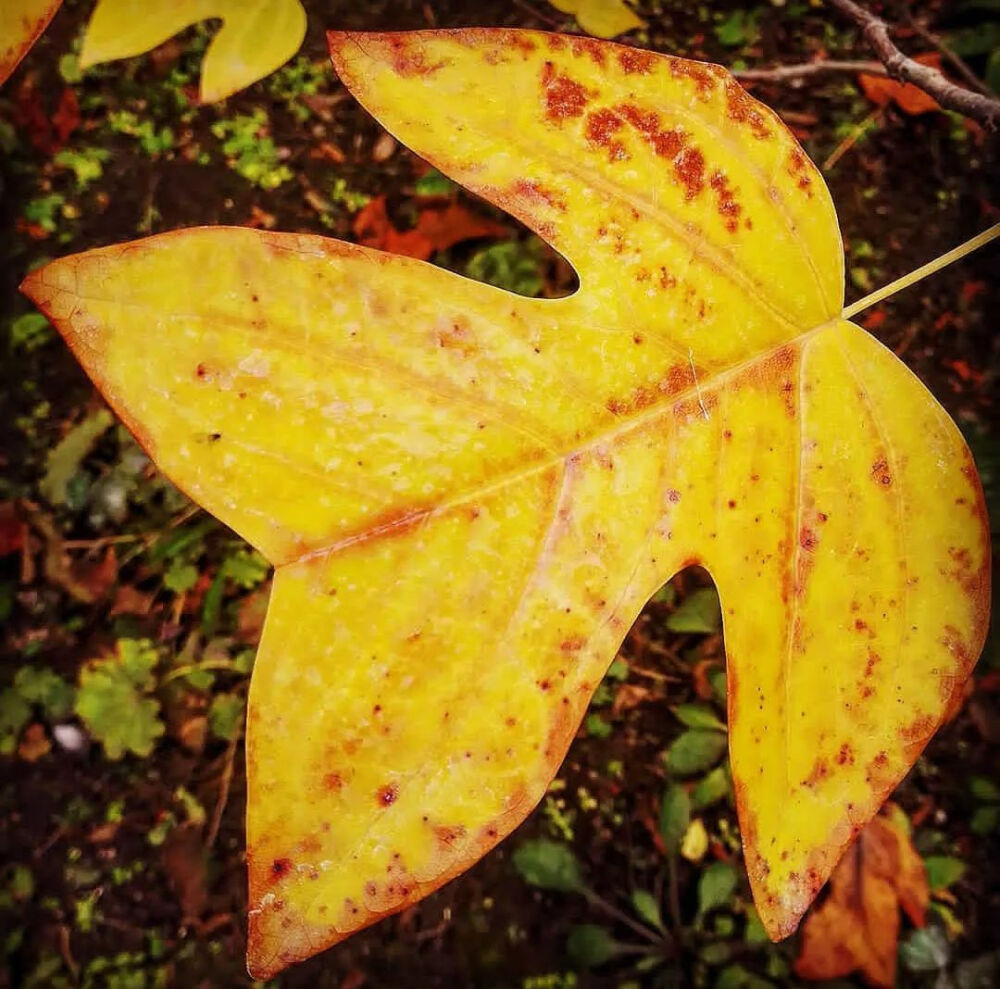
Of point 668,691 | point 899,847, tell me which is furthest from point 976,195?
point 899,847

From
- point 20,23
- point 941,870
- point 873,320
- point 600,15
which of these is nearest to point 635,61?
point 600,15

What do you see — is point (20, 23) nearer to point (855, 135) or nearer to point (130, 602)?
point (130, 602)

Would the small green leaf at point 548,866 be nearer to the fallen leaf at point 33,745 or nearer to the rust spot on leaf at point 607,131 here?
the fallen leaf at point 33,745

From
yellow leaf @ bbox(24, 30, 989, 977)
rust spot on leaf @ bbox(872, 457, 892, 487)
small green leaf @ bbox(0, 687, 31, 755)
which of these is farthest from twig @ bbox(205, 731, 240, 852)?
rust spot on leaf @ bbox(872, 457, 892, 487)

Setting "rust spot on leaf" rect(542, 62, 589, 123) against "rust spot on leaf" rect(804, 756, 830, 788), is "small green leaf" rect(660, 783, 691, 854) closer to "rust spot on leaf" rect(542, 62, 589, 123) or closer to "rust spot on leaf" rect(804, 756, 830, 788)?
"rust spot on leaf" rect(804, 756, 830, 788)

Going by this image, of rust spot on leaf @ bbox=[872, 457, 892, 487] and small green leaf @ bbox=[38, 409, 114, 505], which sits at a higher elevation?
rust spot on leaf @ bbox=[872, 457, 892, 487]

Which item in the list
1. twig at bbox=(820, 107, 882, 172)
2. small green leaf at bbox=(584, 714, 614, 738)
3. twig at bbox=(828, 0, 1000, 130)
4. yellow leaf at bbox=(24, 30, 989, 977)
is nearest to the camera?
yellow leaf at bbox=(24, 30, 989, 977)

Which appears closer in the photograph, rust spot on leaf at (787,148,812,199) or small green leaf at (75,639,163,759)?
rust spot on leaf at (787,148,812,199)
